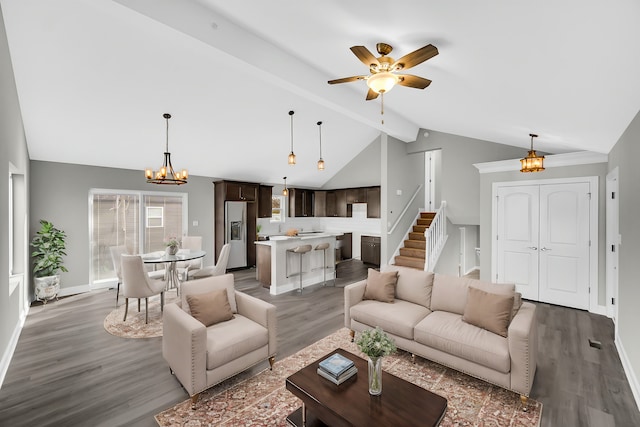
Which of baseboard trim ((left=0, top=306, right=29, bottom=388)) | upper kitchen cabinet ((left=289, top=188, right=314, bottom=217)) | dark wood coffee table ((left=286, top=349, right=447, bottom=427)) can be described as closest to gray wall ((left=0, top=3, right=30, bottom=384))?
baseboard trim ((left=0, top=306, right=29, bottom=388))

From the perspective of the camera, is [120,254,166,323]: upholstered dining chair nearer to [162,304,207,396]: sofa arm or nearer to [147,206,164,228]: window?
[162,304,207,396]: sofa arm

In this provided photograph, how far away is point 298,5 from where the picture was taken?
2.24m

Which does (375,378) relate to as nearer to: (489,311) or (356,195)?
(489,311)

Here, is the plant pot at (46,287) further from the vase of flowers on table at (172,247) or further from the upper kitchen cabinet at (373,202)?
the upper kitchen cabinet at (373,202)

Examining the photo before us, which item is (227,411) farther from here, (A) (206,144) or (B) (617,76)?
(A) (206,144)

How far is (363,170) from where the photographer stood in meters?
8.83

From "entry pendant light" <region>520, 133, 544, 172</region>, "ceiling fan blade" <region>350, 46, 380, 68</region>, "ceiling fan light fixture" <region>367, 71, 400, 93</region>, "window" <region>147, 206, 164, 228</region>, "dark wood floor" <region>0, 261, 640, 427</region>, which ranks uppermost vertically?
"ceiling fan blade" <region>350, 46, 380, 68</region>

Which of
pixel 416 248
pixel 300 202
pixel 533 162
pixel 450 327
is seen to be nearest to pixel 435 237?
pixel 416 248

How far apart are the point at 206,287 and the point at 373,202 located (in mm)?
6215

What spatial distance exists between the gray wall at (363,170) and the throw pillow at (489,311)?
226 inches

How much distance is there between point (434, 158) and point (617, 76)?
6936 millimetres

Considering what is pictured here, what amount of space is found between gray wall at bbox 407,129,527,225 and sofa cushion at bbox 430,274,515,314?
3.68 meters

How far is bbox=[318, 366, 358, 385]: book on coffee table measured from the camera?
2105mm

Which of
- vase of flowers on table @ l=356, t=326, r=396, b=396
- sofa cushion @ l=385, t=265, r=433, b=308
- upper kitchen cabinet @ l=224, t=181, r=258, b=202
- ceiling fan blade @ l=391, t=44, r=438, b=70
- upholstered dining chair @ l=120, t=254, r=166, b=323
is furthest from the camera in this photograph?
upper kitchen cabinet @ l=224, t=181, r=258, b=202
